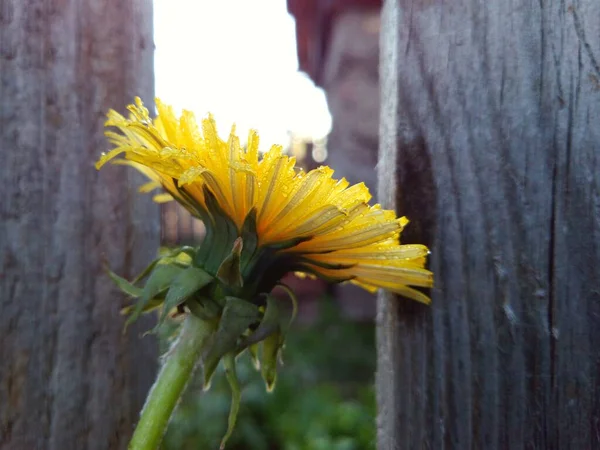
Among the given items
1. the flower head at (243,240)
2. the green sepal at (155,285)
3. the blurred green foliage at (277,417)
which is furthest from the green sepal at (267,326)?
the blurred green foliage at (277,417)

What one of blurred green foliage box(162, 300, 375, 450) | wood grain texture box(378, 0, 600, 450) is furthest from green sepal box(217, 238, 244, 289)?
blurred green foliage box(162, 300, 375, 450)

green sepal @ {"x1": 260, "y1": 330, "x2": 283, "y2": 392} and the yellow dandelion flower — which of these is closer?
the yellow dandelion flower

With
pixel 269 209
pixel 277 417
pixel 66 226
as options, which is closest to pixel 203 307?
pixel 269 209

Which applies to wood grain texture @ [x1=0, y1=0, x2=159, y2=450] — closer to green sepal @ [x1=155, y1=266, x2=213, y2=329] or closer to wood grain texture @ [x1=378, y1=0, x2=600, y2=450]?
green sepal @ [x1=155, y1=266, x2=213, y2=329]

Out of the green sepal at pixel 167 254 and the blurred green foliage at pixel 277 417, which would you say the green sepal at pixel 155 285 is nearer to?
the green sepal at pixel 167 254

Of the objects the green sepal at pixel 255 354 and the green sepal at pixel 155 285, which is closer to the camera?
the green sepal at pixel 155 285

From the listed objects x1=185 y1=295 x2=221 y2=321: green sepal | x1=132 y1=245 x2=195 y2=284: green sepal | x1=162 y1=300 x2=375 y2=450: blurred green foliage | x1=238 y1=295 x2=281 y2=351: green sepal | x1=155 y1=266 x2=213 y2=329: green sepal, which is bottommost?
x1=162 y1=300 x2=375 y2=450: blurred green foliage
